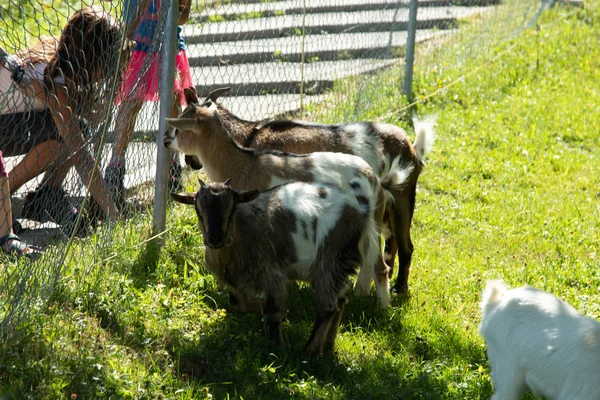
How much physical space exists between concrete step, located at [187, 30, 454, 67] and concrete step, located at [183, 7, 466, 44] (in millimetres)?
67

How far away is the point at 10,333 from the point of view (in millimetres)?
3805

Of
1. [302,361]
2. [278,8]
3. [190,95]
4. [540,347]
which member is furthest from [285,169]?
[278,8]

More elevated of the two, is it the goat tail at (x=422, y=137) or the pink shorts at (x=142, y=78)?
the pink shorts at (x=142, y=78)

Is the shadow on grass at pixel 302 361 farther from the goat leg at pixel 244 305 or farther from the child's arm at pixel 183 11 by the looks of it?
the child's arm at pixel 183 11

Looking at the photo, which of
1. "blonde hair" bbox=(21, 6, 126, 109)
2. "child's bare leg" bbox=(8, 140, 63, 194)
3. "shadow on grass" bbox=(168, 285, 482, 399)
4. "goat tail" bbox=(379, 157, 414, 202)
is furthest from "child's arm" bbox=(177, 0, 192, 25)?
"shadow on grass" bbox=(168, 285, 482, 399)

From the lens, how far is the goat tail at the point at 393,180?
489cm

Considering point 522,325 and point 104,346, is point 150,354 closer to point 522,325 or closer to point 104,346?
point 104,346

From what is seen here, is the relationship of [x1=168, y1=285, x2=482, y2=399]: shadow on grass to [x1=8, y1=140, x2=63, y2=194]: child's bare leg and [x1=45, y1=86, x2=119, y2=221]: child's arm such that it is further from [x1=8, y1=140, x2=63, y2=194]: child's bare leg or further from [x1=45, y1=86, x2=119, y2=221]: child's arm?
[x1=8, y1=140, x2=63, y2=194]: child's bare leg

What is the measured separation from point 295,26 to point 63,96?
9.75 ft

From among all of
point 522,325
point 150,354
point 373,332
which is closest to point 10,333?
point 150,354

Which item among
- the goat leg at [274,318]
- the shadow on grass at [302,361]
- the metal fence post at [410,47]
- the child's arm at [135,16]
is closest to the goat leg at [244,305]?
the shadow on grass at [302,361]

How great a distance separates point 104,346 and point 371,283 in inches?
77.7

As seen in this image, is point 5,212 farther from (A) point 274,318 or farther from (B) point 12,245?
(A) point 274,318

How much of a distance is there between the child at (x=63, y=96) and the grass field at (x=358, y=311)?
2.00 ft
